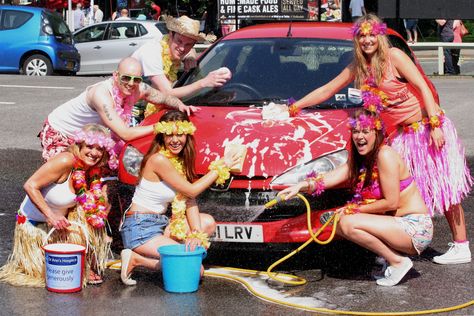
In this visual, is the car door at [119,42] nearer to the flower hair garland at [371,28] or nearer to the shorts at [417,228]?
the flower hair garland at [371,28]

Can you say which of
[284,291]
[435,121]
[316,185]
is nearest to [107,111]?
[316,185]

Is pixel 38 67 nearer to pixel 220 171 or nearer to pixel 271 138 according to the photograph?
pixel 271 138

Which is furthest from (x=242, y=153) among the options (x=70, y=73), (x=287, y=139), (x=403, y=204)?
(x=70, y=73)

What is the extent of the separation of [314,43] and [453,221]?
194 cm

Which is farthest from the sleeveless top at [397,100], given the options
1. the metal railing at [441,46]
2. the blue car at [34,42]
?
the blue car at [34,42]

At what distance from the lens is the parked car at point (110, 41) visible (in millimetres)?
24016

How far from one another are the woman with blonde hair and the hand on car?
3.80ft

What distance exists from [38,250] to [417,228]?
2.44m

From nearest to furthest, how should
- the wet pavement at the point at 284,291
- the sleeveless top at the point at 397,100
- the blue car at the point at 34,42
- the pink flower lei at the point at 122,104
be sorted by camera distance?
the wet pavement at the point at 284,291, the sleeveless top at the point at 397,100, the pink flower lei at the point at 122,104, the blue car at the point at 34,42

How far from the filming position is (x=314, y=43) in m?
8.26

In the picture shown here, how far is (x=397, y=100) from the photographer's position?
7.05m

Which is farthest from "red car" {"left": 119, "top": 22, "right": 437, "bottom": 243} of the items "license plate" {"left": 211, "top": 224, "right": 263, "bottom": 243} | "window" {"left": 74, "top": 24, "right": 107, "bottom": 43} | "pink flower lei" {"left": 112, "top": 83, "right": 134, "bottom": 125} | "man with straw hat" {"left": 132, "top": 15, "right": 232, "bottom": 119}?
"window" {"left": 74, "top": 24, "right": 107, "bottom": 43}

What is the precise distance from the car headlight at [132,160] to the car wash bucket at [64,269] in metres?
0.77

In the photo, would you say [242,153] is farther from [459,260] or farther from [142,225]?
[459,260]
